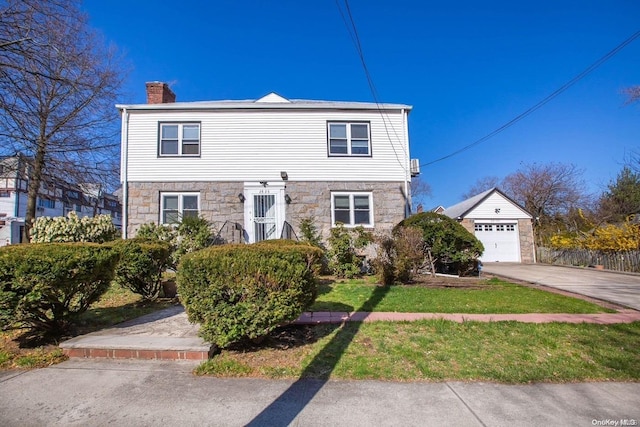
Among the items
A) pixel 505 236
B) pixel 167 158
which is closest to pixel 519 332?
pixel 167 158

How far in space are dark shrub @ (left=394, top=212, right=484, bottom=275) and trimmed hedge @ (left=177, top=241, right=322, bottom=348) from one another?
289 inches

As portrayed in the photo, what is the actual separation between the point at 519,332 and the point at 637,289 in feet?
21.8

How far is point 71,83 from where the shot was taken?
715 cm

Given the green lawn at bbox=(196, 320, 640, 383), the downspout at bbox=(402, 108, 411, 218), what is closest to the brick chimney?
the downspout at bbox=(402, 108, 411, 218)

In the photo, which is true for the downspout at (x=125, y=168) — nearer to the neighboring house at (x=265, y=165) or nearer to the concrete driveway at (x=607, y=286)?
the neighboring house at (x=265, y=165)

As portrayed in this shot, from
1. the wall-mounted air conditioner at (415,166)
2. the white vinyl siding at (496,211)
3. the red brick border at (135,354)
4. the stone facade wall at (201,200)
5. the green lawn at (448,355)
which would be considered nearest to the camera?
the green lawn at (448,355)

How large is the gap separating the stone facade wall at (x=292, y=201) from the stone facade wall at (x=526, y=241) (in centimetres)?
1076

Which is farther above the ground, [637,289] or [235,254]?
[235,254]

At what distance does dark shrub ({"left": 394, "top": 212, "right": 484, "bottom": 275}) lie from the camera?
33.9 feet

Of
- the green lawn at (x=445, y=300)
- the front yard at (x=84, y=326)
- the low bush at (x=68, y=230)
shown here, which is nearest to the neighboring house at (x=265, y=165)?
the low bush at (x=68, y=230)

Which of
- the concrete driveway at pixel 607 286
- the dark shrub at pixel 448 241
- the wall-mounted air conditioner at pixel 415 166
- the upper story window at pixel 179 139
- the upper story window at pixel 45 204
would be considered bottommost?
the concrete driveway at pixel 607 286

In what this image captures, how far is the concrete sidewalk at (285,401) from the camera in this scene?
8.72 ft

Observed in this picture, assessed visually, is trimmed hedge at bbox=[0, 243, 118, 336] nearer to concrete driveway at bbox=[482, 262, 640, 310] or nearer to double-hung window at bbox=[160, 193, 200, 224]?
double-hung window at bbox=[160, 193, 200, 224]

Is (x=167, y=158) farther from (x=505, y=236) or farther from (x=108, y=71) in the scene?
(x=505, y=236)
